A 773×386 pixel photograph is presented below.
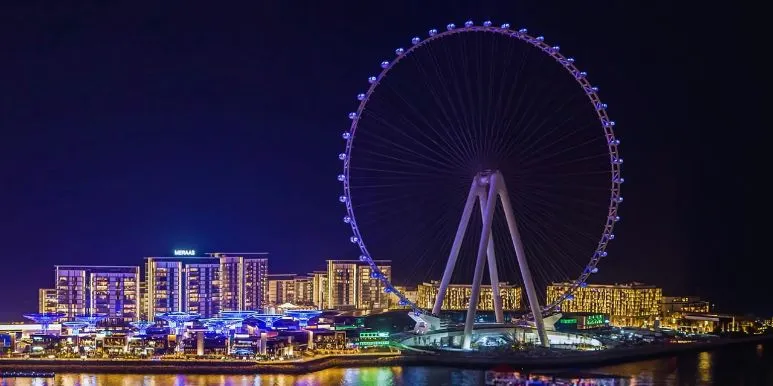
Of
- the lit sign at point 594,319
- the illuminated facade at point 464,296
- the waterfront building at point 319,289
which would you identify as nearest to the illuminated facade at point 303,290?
the waterfront building at point 319,289

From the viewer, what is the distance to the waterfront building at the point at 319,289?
1266 inches

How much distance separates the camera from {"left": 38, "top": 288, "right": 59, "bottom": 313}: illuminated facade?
87.0 ft

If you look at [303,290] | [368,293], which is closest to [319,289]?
[303,290]

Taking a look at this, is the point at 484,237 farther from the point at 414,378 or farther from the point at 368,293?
the point at 368,293

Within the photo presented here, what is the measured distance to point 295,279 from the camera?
32906 millimetres

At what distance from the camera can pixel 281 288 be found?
32.3 meters

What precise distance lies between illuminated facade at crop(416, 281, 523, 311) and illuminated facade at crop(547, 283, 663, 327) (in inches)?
Result: 51.0

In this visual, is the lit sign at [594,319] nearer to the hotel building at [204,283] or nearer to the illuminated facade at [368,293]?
the illuminated facade at [368,293]

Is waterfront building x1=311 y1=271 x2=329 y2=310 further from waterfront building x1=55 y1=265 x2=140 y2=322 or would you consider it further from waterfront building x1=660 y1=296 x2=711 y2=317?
waterfront building x1=660 y1=296 x2=711 y2=317

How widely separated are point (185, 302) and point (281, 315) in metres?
2.71

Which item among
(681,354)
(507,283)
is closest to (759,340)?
(681,354)

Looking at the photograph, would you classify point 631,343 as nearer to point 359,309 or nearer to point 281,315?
point 281,315

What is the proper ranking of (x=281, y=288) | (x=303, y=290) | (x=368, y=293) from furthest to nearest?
(x=303, y=290) → (x=281, y=288) → (x=368, y=293)

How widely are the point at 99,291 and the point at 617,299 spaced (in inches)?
597
